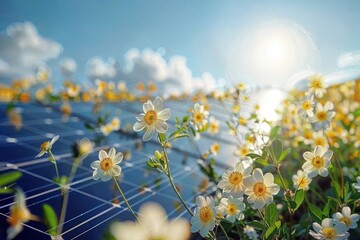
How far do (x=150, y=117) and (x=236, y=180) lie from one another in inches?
16.7

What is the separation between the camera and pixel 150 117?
147 centimetres

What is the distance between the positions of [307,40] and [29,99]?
5553mm

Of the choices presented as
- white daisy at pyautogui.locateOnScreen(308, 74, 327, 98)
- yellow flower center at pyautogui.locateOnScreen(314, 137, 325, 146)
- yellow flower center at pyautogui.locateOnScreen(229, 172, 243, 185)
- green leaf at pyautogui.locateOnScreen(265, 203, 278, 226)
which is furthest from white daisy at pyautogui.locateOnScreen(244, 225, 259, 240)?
yellow flower center at pyautogui.locateOnScreen(314, 137, 325, 146)

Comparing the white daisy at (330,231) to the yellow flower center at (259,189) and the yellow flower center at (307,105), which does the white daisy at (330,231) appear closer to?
the yellow flower center at (259,189)

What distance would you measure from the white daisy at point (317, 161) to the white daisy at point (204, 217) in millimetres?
499

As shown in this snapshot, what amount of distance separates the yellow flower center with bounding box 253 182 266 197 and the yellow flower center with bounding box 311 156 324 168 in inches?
14.2

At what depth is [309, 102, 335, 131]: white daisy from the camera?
1.84 meters

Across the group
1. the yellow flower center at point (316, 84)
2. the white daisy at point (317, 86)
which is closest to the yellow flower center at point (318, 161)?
the white daisy at point (317, 86)

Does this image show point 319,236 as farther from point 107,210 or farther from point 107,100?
point 107,100

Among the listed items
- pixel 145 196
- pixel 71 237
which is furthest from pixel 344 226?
pixel 145 196

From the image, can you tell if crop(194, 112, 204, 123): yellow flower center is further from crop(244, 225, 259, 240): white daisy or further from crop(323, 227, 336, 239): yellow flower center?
crop(323, 227, 336, 239): yellow flower center

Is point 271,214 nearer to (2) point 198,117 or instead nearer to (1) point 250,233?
(1) point 250,233

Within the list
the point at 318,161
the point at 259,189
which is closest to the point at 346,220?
the point at 318,161

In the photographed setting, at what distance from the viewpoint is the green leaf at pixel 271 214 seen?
152 centimetres
